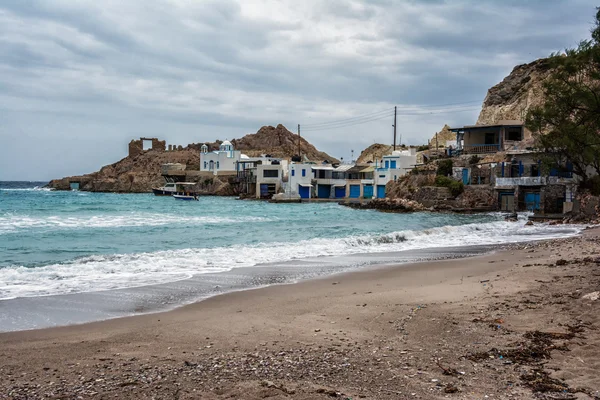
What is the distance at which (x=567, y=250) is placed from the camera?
50.0 feet

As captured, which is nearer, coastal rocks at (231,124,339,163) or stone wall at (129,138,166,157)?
stone wall at (129,138,166,157)

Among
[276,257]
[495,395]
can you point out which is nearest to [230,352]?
[495,395]

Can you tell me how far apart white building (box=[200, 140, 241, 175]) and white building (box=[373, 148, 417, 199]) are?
34.1m

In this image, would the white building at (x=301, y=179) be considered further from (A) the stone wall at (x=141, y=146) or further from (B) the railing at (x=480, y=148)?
(A) the stone wall at (x=141, y=146)

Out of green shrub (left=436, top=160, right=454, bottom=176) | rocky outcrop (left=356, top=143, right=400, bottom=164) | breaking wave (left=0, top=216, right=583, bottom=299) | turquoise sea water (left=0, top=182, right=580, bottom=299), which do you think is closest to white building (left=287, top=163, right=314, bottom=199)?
green shrub (left=436, top=160, right=454, bottom=176)

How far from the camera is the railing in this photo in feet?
175

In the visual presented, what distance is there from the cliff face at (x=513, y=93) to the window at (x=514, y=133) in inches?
729

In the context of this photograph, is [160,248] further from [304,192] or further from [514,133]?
[304,192]

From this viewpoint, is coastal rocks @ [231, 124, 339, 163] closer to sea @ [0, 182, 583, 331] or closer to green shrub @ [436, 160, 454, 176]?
green shrub @ [436, 160, 454, 176]

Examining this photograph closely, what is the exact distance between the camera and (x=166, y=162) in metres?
122

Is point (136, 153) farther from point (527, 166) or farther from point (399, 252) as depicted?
point (399, 252)

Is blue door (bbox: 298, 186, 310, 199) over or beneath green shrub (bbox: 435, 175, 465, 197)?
beneath

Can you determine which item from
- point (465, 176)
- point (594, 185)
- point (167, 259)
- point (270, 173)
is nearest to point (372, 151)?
point (270, 173)

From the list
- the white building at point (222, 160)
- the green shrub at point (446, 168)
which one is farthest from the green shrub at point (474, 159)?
the white building at point (222, 160)
